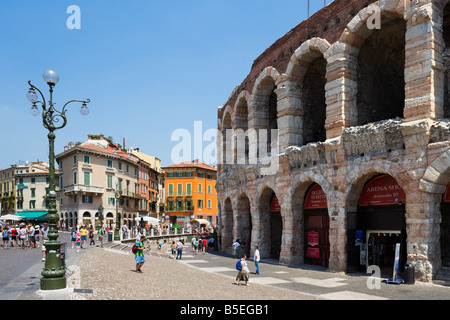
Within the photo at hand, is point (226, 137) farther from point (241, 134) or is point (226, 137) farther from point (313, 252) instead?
point (313, 252)

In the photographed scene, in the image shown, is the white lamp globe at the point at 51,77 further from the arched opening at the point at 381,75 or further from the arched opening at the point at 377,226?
the arched opening at the point at 381,75

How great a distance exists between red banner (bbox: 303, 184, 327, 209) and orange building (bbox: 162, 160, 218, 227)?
5131cm

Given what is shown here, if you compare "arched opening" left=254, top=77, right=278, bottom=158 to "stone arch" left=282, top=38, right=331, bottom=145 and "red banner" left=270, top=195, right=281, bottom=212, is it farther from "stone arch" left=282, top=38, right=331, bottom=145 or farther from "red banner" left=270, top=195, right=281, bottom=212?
"stone arch" left=282, top=38, right=331, bottom=145

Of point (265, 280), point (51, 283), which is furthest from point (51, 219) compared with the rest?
point (265, 280)

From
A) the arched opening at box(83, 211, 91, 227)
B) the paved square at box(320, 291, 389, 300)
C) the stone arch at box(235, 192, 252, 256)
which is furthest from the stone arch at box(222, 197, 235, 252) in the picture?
the arched opening at box(83, 211, 91, 227)

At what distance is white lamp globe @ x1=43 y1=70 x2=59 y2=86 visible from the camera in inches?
502

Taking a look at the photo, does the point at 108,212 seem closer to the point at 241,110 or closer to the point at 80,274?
the point at 241,110

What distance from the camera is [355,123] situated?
18797mm

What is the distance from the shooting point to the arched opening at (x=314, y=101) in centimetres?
2296

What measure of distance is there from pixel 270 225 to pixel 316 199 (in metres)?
5.12

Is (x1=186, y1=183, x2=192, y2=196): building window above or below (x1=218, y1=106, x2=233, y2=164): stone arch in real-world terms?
below

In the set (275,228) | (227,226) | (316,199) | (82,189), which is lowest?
(227,226)
